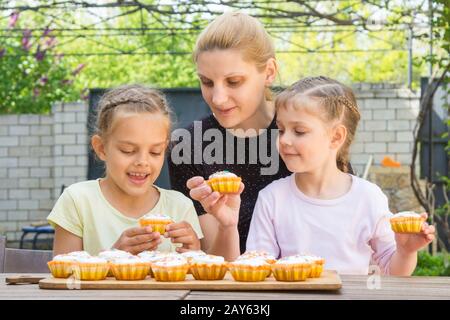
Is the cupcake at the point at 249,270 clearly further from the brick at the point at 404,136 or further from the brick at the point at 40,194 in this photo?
the brick at the point at 40,194

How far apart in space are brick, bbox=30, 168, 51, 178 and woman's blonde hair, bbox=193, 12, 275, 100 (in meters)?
8.60

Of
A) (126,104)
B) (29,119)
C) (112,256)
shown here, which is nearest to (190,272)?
(112,256)

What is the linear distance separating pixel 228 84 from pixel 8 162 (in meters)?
8.98

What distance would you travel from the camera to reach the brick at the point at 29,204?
1119cm

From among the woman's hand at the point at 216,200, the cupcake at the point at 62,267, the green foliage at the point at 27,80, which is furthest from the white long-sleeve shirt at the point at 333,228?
the green foliage at the point at 27,80

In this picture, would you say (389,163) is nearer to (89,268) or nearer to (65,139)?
(65,139)

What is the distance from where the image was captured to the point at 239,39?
108 inches

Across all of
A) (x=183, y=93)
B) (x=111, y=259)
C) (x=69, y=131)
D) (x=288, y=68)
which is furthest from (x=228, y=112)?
(x=288, y=68)

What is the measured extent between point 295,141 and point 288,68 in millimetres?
23714

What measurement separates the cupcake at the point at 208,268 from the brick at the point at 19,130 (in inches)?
386

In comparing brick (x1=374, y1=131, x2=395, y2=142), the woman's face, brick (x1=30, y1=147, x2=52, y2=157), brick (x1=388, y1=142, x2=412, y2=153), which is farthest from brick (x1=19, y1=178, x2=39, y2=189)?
the woman's face

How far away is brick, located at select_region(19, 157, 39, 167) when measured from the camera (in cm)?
1123

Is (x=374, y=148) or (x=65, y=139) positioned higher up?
(x=65, y=139)
